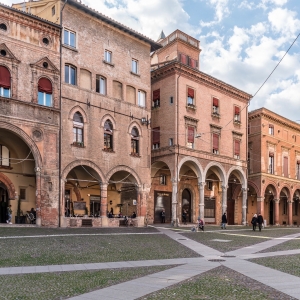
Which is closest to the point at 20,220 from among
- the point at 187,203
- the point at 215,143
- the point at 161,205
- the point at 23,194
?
the point at 23,194

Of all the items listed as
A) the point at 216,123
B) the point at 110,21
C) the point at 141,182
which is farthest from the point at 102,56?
the point at 216,123

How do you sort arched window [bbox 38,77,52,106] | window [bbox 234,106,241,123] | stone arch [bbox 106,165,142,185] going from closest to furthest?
arched window [bbox 38,77,52,106]
stone arch [bbox 106,165,142,185]
window [bbox 234,106,241,123]

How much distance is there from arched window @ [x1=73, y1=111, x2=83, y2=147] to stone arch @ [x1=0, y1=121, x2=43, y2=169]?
3.14 meters

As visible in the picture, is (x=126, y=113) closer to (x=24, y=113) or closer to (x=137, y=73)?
(x=137, y=73)

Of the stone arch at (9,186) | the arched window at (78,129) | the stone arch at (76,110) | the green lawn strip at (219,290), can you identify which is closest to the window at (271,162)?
the stone arch at (76,110)

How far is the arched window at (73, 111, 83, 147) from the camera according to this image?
29.2 metres

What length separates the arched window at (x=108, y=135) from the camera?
103 feet

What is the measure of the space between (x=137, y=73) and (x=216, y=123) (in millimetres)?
10927

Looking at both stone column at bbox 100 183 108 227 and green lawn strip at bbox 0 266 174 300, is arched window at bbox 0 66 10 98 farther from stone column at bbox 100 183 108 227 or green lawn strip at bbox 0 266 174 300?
green lawn strip at bbox 0 266 174 300

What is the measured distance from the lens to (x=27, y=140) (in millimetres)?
26156

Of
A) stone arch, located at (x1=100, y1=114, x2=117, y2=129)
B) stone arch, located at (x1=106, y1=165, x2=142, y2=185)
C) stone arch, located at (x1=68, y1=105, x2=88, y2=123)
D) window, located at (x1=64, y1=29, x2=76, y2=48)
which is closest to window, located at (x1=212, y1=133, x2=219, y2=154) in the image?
stone arch, located at (x1=106, y1=165, x2=142, y2=185)

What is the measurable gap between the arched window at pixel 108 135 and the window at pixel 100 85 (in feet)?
7.94

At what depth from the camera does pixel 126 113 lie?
3291 centimetres

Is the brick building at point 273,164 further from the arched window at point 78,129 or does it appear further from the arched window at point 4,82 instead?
the arched window at point 4,82
